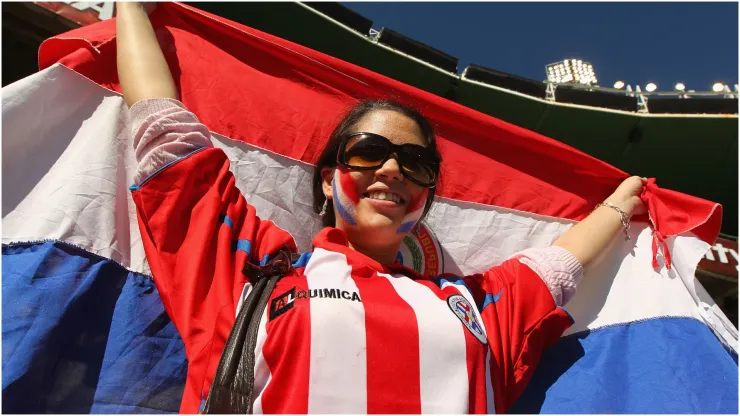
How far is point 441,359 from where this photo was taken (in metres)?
1.19

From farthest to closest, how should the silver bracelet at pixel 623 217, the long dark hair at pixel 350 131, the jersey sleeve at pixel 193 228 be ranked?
the silver bracelet at pixel 623 217 → the long dark hair at pixel 350 131 → the jersey sleeve at pixel 193 228

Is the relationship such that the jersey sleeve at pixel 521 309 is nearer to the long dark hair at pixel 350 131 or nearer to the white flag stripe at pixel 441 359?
the white flag stripe at pixel 441 359

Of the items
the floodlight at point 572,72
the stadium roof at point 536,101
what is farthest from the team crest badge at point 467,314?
the floodlight at point 572,72

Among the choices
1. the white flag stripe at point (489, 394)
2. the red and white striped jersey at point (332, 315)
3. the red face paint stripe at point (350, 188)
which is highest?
the red face paint stripe at point (350, 188)

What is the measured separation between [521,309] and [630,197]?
3.19 ft

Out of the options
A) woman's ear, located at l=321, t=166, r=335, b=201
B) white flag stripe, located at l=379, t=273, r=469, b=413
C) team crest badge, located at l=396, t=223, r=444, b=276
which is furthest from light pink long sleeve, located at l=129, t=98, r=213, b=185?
team crest badge, located at l=396, t=223, r=444, b=276

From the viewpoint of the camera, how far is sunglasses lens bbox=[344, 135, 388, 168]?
1.50 meters

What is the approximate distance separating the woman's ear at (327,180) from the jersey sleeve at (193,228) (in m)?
0.27

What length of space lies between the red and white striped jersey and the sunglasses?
249 millimetres

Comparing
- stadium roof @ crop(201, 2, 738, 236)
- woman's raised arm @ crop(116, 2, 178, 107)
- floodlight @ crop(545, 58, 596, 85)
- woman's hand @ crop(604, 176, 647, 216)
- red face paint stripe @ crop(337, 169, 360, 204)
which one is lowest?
red face paint stripe @ crop(337, 169, 360, 204)

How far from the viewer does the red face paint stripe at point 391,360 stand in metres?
1.11

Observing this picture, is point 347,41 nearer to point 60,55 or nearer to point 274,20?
point 274,20

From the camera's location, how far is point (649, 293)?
191 centimetres

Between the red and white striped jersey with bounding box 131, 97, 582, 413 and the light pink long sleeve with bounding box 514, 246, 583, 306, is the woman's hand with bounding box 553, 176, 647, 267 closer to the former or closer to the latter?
the light pink long sleeve with bounding box 514, 246, 583, 306
